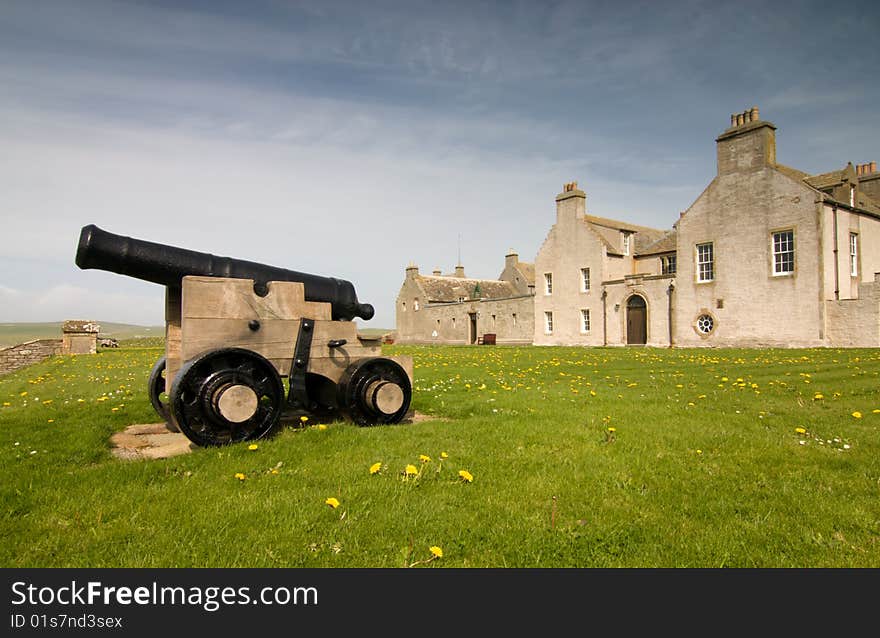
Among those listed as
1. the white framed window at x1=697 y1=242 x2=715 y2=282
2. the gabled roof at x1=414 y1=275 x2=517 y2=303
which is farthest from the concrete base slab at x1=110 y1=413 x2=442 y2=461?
the gabled roof at x1=414 y1=275 x2=517 y2=303

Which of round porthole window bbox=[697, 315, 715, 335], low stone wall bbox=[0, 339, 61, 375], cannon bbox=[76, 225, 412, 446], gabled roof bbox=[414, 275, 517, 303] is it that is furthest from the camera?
gabled roof bbox=[414, 275, 517, 303]

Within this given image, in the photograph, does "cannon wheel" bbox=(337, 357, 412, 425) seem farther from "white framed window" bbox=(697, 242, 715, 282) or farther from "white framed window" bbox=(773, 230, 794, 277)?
"white framed window" bbox=(697, 242, 715, 282)

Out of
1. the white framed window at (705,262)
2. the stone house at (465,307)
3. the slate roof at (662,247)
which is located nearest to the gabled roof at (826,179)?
the white framed window at (705,262)

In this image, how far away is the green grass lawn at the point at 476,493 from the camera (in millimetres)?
3141

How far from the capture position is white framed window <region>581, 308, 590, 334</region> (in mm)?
35594

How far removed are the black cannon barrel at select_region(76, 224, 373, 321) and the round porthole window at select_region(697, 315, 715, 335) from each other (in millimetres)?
26302

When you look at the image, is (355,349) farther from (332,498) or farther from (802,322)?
(802,322)

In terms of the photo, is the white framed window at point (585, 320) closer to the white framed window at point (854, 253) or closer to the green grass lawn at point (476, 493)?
the white framed window at point (854, 253)

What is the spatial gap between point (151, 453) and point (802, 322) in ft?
89.1

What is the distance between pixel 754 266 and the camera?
26.9 m

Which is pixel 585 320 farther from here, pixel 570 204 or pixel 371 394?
pixel 371 394

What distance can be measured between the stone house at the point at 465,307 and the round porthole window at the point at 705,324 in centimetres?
1265

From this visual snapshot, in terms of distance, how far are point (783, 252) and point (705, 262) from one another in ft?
12.5
